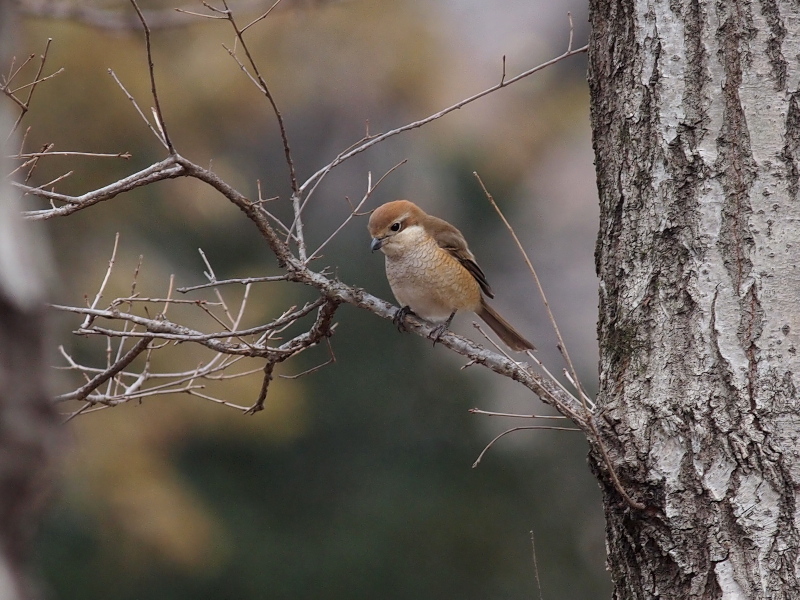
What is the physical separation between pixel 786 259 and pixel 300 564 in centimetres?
600

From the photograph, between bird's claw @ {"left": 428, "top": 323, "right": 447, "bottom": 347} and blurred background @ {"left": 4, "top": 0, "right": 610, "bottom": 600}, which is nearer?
bird's claw @ {"left": 428, "top": 323, "right": 447, "bottom": 347}

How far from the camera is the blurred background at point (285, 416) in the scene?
7.04 metres

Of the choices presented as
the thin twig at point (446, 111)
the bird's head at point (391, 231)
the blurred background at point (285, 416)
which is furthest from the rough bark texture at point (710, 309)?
the blurred background at point (285, 416)

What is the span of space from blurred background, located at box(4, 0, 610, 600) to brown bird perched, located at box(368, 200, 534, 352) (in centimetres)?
221

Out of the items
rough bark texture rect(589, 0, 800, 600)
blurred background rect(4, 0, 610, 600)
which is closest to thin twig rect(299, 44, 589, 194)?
rough bark texture rect(589, 0, 800, 600)

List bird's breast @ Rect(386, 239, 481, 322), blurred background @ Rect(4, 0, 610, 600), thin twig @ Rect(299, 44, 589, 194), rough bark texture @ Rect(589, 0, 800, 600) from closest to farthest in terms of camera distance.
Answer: rough bark texture @ Rect(589, 0, 800, 600)
thin twig @ Rect(299, 44, 589, 194)
bird's breast @ Rect(386, 239, 481, 322)
blurred background @ Rect(4, 0, 610, 600)

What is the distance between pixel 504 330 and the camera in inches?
179

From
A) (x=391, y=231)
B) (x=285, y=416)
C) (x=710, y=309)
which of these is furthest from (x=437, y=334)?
(x=285, y=416)

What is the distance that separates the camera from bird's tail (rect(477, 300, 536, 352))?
4.50 metres

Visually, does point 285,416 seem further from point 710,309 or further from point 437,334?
point 710,309

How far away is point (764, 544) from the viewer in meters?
1.99

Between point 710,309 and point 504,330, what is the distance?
8.07ft

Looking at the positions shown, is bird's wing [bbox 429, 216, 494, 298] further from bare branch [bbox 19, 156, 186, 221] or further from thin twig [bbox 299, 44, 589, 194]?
bare branch [bbox 19, 156, 186, 221]

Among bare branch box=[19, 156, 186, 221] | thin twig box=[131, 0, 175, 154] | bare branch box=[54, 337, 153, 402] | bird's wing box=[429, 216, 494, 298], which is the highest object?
thin twig box=[131, 0, 175, 154]
